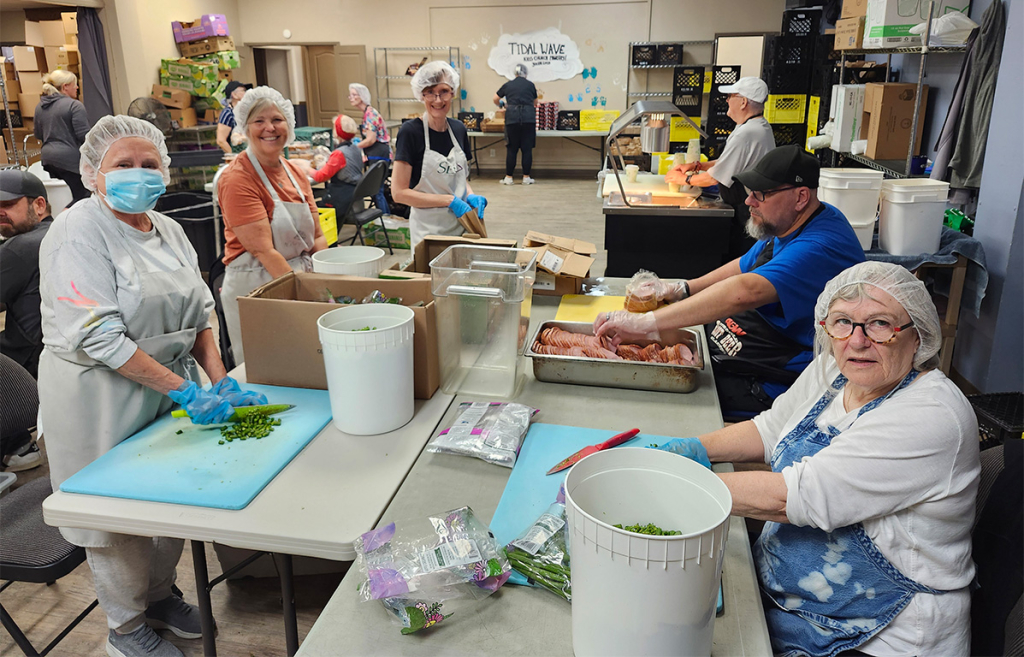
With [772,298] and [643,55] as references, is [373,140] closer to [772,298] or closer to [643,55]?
[643,55]

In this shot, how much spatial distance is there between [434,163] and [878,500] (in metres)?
2.68

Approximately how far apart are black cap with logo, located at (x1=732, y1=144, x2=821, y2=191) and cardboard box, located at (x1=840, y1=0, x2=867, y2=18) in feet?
11.4

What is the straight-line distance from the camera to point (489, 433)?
1.63 meters

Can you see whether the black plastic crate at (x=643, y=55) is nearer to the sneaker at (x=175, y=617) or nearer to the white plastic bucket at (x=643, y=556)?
the sneaker at (x=175, y=617)

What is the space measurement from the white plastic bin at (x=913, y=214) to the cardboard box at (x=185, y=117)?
340 inches

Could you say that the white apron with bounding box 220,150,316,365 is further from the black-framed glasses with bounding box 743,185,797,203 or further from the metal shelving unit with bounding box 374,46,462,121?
the metal shelving unit with bounding box 374,46,462,121

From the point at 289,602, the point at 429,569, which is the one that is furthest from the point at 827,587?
the point at 289,602

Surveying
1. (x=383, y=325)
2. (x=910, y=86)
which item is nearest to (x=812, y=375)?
(x=383, y=325)

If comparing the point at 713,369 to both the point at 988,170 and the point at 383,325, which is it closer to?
the point at 383,325

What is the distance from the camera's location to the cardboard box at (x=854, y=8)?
15.5 ft

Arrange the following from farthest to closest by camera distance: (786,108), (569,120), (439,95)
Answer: (569,120) < (786,108) < (439,95)

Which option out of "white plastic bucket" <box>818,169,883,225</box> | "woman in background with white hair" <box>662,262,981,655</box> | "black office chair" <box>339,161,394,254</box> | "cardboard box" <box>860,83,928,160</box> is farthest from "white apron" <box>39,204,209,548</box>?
"cardboard box" <box>860,83,928,160</box>

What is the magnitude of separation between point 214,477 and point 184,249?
82 cm

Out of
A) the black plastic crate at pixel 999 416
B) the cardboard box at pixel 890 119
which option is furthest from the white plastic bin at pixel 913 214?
the black plastic crate at pixel 999 416
